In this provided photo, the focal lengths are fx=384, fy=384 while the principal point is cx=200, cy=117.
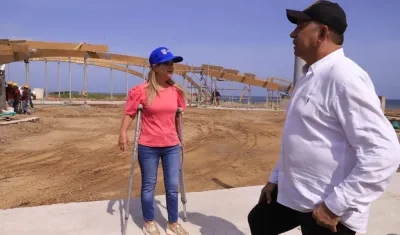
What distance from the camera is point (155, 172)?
3.52m

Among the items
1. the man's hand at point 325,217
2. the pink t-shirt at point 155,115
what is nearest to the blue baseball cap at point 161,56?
the pink t-shirt at point 155,115

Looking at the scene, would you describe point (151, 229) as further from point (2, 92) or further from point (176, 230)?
point (2, 92)

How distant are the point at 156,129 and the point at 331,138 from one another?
1.93m

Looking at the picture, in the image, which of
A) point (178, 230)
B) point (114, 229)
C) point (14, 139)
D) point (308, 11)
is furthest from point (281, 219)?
point (14, 139)

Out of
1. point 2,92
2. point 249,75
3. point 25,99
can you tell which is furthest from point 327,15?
point 249,75

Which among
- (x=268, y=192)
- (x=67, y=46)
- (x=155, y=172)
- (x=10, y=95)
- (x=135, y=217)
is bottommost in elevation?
(x=135, y=217)

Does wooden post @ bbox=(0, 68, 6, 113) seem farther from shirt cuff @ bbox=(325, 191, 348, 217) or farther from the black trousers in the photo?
shirt cuff @ bbox=(325, 191, 348, 217)

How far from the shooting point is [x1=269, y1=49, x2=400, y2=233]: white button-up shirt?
5.50 feet

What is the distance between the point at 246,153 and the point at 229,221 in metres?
6.56

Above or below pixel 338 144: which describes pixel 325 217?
below

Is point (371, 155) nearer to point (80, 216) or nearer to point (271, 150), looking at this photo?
point (80, 216)

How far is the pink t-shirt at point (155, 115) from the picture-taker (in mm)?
3432

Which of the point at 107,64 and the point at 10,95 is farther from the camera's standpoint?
the point at 107,64

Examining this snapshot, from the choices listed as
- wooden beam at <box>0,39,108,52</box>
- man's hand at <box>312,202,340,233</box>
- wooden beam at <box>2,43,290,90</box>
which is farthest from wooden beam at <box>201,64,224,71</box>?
man's hand at <box>312,202,340,233</box>
